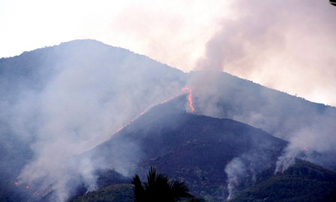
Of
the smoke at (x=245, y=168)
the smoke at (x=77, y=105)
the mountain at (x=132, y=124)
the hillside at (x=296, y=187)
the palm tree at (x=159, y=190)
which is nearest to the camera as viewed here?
the palm tree at (x=159, y=190)

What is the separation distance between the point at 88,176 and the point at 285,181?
48.0 meters

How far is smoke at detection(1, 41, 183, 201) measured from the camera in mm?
106562

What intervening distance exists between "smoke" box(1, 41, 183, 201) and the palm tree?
277 feet

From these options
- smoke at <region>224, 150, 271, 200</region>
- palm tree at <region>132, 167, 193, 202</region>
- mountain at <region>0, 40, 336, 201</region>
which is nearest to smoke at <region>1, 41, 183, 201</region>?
mountain at <region>0, 40, 336, 201</region>

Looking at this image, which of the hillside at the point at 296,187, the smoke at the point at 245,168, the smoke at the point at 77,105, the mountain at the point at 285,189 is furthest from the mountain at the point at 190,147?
the hillside at the point at 296,187

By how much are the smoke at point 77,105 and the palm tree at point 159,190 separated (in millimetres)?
84569

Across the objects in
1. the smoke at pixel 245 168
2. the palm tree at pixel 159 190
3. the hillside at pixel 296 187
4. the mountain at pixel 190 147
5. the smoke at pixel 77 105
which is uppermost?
the smoke at pixel 77 105

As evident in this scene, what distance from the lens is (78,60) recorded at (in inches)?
7077

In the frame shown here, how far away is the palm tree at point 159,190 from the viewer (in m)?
11.5

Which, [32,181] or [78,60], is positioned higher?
[78,60]

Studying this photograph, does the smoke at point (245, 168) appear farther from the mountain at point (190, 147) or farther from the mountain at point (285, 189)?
the mountain at point (285, 189)

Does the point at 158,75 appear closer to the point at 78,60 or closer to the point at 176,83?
the point at 176,83

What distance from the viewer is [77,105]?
148m

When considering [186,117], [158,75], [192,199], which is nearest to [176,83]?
[158,75]
